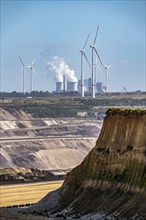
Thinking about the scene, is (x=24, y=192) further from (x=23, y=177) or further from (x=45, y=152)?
(x=45, y=152)

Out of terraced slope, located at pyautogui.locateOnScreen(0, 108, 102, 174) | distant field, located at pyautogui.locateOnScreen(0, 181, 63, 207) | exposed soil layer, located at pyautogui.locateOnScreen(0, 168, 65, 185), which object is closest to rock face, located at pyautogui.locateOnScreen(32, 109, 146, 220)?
distant field, located at pyautogui.locateOnScreen(0, 181, 63, 207)

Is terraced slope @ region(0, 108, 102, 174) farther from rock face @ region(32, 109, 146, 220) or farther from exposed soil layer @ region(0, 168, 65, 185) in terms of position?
rock face @ region(32, 109, 146, 220)

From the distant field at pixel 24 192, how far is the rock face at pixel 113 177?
18805 millimetres

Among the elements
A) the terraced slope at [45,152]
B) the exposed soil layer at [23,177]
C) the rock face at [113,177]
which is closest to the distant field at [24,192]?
the exposed soil layer at [23,177]

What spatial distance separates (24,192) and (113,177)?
34.6m

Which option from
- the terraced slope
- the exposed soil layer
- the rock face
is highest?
the rock face

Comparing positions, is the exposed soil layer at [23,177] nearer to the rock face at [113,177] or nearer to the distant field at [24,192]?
the distant field at [24,192]

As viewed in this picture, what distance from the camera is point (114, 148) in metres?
64.8

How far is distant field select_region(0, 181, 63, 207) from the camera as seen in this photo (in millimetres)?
87631

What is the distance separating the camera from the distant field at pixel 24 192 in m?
87.6

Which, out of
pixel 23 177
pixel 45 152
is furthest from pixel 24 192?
pixel 45 152

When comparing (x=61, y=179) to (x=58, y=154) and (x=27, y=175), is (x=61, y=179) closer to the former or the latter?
(x=27, y=175)

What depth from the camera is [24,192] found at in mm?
96250

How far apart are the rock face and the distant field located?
1880 cm
